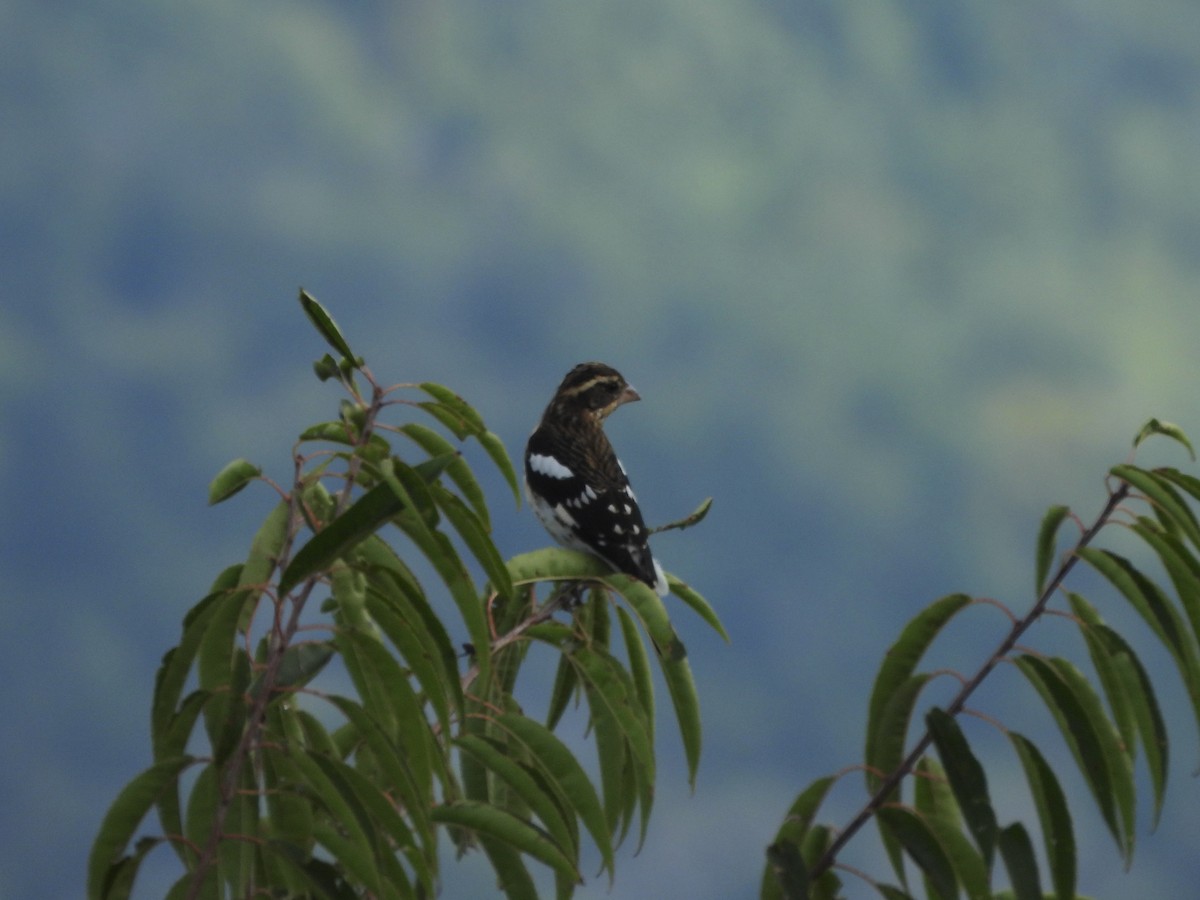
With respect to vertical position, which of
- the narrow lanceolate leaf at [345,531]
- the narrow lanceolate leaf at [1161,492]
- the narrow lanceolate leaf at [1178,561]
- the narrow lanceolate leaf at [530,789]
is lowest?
the narrow lanceolate leaf at [530,789]

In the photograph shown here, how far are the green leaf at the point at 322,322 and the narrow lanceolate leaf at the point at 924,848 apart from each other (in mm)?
2226

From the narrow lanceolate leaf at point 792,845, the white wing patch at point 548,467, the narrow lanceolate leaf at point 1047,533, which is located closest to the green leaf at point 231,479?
the narrow lanceolate leaf at point 792,845

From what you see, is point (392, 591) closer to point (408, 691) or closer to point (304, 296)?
point (408, 691)

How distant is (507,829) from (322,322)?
5.61 ft

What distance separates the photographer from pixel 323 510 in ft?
18.2

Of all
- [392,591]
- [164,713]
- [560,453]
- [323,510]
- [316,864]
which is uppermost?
[560,453]

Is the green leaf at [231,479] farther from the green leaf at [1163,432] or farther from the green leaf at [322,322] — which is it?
the green leaf at [1163,432]

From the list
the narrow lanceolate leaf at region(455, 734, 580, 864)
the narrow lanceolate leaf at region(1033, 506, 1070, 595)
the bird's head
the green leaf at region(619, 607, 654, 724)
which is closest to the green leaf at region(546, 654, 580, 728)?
the green leaf at region(619, 607, 654, 724)

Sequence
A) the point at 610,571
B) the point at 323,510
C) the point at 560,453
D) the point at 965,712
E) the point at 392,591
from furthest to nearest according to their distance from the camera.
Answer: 1. the point at 560,453
2. the point at 610,571
3. the point at 323,510
4. the point at 392,591
5. the point at 965,712

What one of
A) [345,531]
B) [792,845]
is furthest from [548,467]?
[345,531]

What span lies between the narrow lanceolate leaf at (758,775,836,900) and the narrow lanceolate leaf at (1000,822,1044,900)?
573mm

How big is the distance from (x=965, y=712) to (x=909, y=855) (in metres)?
0.46

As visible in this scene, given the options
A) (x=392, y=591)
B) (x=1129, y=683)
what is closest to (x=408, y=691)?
(x=392, y=591)

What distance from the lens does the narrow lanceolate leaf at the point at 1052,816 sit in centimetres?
435
